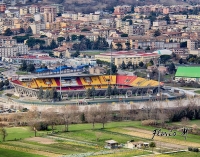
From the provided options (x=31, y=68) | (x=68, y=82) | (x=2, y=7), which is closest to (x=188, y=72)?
(x=68, y=82)

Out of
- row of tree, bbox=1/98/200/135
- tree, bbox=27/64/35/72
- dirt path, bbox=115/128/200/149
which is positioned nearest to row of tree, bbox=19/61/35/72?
tree, bbox=27/64/35/72

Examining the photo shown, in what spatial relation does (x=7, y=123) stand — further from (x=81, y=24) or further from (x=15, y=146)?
(x=81, y=24)

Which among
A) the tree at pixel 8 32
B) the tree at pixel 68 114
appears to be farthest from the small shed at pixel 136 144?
the tree at pixel 8 32

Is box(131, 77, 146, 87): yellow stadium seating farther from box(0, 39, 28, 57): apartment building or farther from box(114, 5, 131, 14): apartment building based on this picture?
box(114, 5, 131, 14): apartment building

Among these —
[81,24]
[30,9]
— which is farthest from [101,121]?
[30,9]

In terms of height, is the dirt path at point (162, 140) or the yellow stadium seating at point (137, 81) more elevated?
the yellow stadium seating at point (137, 81)

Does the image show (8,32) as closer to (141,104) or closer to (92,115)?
(141,104)

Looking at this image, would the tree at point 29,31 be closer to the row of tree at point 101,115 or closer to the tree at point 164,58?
the tree at point 164,58

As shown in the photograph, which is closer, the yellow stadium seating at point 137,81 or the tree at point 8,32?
the yellow stadium seating at point 137,81
